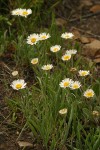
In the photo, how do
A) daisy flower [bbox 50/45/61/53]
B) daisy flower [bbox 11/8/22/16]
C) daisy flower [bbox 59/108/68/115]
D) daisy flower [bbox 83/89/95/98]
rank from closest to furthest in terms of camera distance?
daisy flower [bbox 59/108/68/115] → daisy flower [bbox 83/89/95/98] → daisy flower [bbox 50/45/61/53] → daisy flower [bbox 11/8/22/16]

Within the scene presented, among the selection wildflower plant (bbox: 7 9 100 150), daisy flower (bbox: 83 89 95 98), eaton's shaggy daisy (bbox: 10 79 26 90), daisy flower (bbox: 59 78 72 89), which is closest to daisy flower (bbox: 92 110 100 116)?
wildflower plant (bbox: 7 9 100 150)

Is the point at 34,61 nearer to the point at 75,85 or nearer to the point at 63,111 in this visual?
the point at 75,85

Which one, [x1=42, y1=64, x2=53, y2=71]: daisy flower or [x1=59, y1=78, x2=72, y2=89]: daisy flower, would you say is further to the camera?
[x1=42, y1=64, x2=53, y2=71]: daisy flower

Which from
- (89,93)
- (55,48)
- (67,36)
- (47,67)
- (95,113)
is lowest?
(95,113)

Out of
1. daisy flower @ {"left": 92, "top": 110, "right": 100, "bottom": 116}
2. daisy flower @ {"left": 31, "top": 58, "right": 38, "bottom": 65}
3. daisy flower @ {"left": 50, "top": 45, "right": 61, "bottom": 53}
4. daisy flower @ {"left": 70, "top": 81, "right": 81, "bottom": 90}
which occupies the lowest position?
daisy flower @ {"left": 92, "top": 110, "right": 100, "bottom": 116}

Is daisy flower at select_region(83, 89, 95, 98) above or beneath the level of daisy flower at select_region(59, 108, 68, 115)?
above

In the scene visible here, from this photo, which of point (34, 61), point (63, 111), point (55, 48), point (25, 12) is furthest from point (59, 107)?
point (25, 12)

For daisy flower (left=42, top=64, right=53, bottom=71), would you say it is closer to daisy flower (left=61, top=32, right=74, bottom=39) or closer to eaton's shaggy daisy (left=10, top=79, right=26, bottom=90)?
eaton's shaggy daisy (left=10, top=79, right=26, bottom=90)

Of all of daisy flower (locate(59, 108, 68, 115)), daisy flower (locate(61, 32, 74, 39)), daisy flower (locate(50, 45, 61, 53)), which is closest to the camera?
daisy flower (locate(59, 108, 68, 115))

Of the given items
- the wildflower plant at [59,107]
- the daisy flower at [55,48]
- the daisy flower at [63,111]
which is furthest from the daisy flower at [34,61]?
the daisy flower at [63,111]

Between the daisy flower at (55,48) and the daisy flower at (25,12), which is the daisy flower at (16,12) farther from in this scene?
the daisy flower at (55,48)

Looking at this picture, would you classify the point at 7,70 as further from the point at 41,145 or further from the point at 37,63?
the point at 41,145
